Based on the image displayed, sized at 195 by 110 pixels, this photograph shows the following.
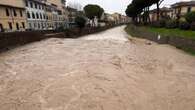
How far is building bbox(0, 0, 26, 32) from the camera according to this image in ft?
83.6

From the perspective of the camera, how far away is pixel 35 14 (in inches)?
1358

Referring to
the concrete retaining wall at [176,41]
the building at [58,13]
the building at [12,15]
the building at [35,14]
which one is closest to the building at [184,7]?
the concrete retaining wall at [176,41]

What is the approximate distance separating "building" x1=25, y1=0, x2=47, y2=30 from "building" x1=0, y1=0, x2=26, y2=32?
1.74 meters

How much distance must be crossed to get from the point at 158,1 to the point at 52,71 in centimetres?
2687

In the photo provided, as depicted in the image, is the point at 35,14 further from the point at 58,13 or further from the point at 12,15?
the point at 58,13

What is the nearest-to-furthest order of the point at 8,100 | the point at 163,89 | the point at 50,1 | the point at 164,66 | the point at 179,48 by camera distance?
the point at 8,100, the point at 163,89, the point at 164,66, the point at 179,48, the point at 50,1

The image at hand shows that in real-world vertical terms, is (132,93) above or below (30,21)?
below

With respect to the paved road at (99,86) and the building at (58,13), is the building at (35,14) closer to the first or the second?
the building at (58,13)

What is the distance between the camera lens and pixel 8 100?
5.67m

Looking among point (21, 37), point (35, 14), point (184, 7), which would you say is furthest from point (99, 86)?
point (184, 7)

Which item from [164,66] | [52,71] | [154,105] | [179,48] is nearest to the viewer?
[154,105]

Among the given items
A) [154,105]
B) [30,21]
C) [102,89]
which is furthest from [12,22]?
[154,105]

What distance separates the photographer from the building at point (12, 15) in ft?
83.6

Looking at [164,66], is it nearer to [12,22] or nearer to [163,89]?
[163,89]
